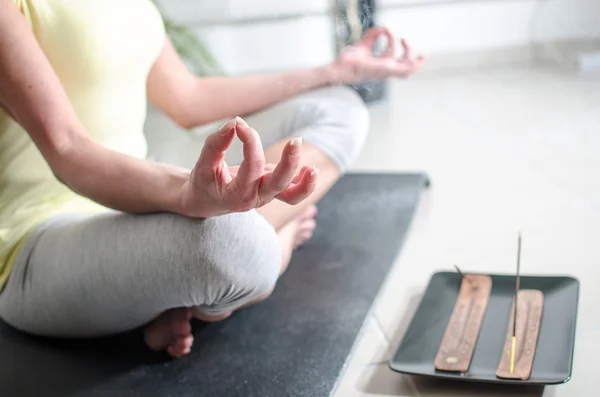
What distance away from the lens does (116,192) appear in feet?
2.72

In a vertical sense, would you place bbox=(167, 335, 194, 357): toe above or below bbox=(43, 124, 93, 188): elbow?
below

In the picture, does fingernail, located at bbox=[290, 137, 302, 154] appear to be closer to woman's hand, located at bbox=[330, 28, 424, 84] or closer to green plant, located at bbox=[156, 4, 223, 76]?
woman's hand, located at bbox=[330, 28, 424, 84]

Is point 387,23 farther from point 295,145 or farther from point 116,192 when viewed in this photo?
point 295,145

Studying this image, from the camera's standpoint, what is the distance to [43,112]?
2.68 feet

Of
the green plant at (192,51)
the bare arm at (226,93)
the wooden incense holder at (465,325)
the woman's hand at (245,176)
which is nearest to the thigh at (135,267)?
the woman's hand at (245,176)

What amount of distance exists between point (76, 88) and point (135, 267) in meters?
0.24

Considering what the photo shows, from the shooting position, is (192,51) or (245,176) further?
(192,51)

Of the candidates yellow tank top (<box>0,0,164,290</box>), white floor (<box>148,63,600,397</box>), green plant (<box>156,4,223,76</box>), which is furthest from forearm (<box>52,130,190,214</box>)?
green plant (<box>156,4,223,76</box>)

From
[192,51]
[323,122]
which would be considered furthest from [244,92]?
[192,51]

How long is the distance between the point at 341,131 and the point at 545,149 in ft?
2.08

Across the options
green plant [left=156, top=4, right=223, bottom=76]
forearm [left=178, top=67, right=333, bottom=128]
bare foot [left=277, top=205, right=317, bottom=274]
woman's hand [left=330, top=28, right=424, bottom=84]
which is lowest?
green plant [left=156, top=4, right=223, bottom=76]

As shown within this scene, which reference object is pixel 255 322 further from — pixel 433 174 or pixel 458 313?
pixel 433 174

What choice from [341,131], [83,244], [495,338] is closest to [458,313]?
[495,338]

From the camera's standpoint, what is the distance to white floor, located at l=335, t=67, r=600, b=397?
967mm
